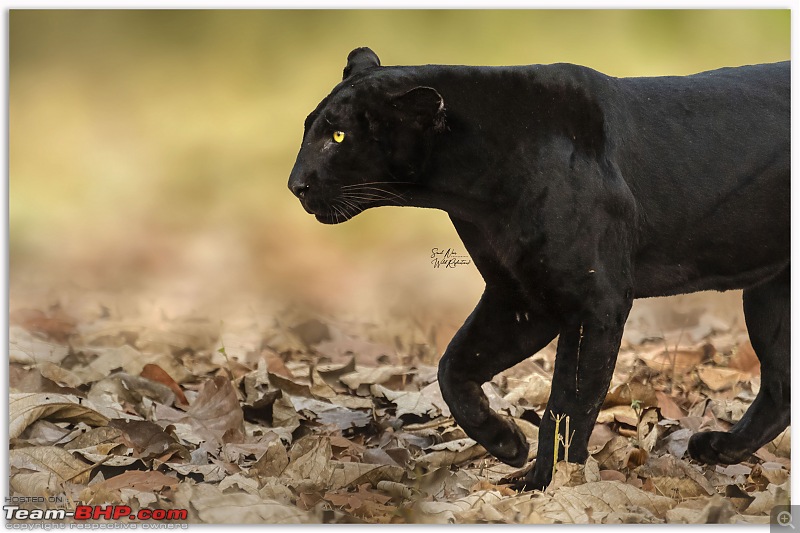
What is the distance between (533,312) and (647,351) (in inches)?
86.3

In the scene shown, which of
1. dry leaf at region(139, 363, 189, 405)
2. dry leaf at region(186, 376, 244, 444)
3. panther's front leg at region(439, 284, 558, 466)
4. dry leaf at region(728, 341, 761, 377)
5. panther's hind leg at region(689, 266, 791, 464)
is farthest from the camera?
dry leaf at region(728, 341, 761, 377)

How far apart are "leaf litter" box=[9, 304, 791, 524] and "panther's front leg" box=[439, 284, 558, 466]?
0.58ft

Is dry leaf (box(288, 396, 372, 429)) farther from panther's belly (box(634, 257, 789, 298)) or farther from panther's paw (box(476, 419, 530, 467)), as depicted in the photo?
panther's belly (box(634, 257, 789, 298))

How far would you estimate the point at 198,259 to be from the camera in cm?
571

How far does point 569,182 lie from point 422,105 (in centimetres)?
50

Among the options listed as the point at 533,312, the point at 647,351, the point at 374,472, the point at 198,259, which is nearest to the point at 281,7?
the point at 533,312

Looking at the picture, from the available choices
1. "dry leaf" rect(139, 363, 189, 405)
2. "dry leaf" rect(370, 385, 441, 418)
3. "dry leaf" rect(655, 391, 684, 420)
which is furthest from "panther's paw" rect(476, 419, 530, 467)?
"dry leaf" rect(139, 363, 189, 405)

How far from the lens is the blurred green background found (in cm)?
420

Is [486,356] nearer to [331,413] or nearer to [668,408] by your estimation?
[331,413]
